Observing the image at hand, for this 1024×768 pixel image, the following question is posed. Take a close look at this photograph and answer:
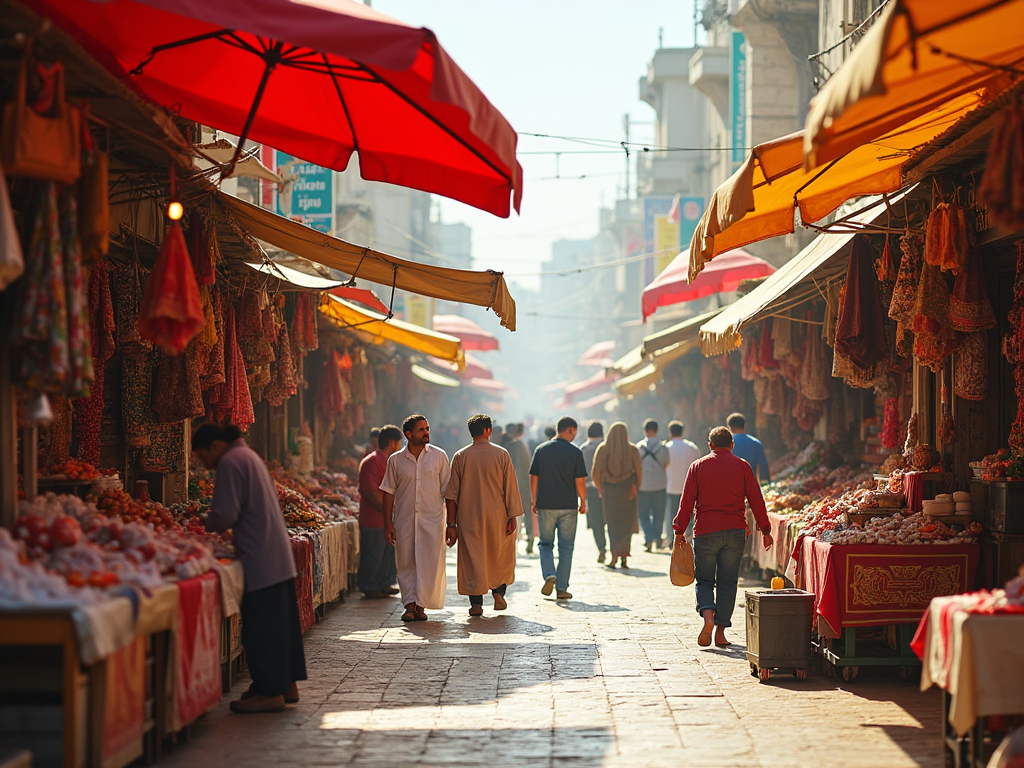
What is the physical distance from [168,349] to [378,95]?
230 centimetres

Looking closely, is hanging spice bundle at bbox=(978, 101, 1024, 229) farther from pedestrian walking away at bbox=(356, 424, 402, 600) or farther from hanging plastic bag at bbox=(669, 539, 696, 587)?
pedestrian walking away at bbox=(356, 424, 402, 600)

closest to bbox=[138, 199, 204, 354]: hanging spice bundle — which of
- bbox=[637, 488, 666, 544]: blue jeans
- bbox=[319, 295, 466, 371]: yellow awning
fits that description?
bbox=[319, 295, 466, 371]: yellow awning

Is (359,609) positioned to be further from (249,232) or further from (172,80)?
(172,80)

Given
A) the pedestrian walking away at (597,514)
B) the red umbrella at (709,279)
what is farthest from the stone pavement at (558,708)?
the red umbrella at (709,279)

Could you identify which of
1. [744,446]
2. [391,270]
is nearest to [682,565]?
[391,270]

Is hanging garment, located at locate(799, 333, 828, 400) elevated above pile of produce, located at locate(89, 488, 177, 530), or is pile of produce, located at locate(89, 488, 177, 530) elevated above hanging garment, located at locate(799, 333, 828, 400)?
hanging garment, located at locate(799, 333, 828, 400)

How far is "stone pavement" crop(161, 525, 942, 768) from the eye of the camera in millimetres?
5961

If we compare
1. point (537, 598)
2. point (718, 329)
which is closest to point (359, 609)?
point (537, 598)

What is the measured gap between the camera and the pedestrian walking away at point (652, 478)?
669 inches

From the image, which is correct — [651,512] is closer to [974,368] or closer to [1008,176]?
[974,368]

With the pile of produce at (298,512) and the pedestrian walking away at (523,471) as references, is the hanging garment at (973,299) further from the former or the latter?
the pedestrian walking away at (523,471)

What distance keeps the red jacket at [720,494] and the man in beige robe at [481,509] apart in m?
2.06

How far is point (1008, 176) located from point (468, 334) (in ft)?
64.2

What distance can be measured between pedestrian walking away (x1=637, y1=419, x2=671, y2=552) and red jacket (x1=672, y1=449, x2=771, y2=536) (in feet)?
23.1
